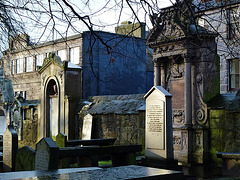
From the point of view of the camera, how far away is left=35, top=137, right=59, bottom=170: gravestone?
8.55 m

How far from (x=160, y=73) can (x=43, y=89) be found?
7305mm

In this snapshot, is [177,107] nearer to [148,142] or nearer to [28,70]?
[148,142]

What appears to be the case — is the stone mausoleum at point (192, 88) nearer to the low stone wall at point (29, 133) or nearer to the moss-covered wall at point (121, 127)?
the moss-covered wall at point (121, 127)

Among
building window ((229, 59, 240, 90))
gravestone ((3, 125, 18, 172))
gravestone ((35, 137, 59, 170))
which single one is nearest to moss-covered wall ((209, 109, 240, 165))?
gravestone ((35, 137, 59, 170))

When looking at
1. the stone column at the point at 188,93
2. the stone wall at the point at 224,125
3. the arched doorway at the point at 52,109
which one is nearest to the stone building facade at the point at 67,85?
the arched doorway at the point at 52,109

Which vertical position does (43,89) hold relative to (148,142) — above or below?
above

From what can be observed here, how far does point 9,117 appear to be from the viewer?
851 inches

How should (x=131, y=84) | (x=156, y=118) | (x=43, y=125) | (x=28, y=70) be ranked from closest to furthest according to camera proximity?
1. (x=156, y=118)
2. (x=43, y=125)
3. (x=131, y=84)
4. (x=28, y=70)

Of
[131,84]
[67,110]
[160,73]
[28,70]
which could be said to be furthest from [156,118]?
[28,70]

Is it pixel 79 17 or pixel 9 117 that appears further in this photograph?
pixel 9 117

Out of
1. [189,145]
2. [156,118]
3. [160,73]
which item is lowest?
[189,145]

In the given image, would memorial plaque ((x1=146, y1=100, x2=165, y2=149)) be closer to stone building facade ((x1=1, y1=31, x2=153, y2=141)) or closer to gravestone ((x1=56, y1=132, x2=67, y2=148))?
stone building facade ((x1=1, y1=31, x2=153, y2=141))

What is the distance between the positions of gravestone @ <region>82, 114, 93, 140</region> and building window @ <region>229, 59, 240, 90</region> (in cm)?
725

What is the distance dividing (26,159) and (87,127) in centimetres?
625
